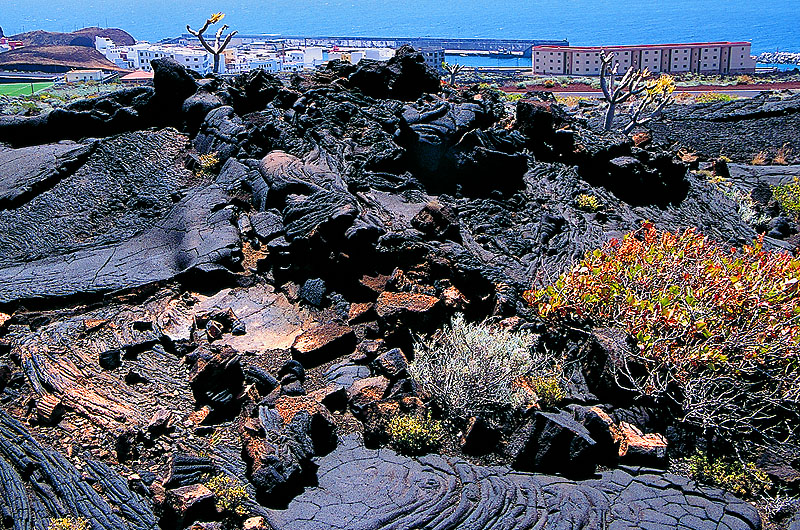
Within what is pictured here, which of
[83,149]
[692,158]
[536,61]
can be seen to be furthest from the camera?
[536,61]

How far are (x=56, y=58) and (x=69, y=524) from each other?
100104 mm

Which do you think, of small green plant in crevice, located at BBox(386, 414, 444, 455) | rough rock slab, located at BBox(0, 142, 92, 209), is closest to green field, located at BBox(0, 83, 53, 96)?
rough rock slab, located at BBox(0, 142, 92, 209)

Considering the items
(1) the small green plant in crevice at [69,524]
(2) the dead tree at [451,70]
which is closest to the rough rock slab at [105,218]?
(1) the small green plant in crevice at [69,524]

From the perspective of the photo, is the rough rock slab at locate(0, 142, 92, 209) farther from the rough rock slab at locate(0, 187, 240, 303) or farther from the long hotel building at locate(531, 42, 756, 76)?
the long hotel building at locate(531, 42, 756, 76)

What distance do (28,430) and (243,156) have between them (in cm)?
603

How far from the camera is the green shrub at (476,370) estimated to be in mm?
5316

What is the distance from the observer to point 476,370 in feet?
17.7

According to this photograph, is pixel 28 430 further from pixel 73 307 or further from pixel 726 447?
pixel 726 447

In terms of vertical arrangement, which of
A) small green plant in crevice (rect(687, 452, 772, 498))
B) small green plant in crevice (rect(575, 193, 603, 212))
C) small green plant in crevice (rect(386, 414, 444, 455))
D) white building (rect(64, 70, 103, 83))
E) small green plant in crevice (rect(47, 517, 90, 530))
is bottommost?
small green plant in crevice (rect(687, 452, 772, 498))

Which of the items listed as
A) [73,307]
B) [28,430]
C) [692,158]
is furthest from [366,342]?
[692,158]

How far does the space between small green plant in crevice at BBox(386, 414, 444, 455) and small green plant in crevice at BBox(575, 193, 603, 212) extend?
259 inches

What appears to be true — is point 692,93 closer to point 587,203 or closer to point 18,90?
point 587,203

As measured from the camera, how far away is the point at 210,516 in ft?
14.0

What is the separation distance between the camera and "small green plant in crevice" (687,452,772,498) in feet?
15.8
